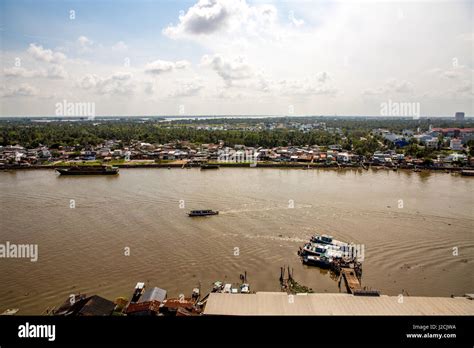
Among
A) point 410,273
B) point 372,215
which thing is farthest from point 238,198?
point 410,273

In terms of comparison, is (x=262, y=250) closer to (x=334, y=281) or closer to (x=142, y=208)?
(x=334, y=281)

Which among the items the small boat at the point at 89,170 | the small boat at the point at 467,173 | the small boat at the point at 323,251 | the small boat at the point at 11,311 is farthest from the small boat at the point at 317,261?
the small boat at the point at 467,173

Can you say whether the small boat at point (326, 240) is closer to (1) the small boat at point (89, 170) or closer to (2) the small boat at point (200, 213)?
(2) the small boat at point (200, 213)

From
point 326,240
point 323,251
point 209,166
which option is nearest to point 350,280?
point 323,251

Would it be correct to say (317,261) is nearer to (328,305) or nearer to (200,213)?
(328,305)

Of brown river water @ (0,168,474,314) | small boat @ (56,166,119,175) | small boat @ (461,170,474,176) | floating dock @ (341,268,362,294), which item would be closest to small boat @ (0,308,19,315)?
brown river water @ (0,168,474,314)
